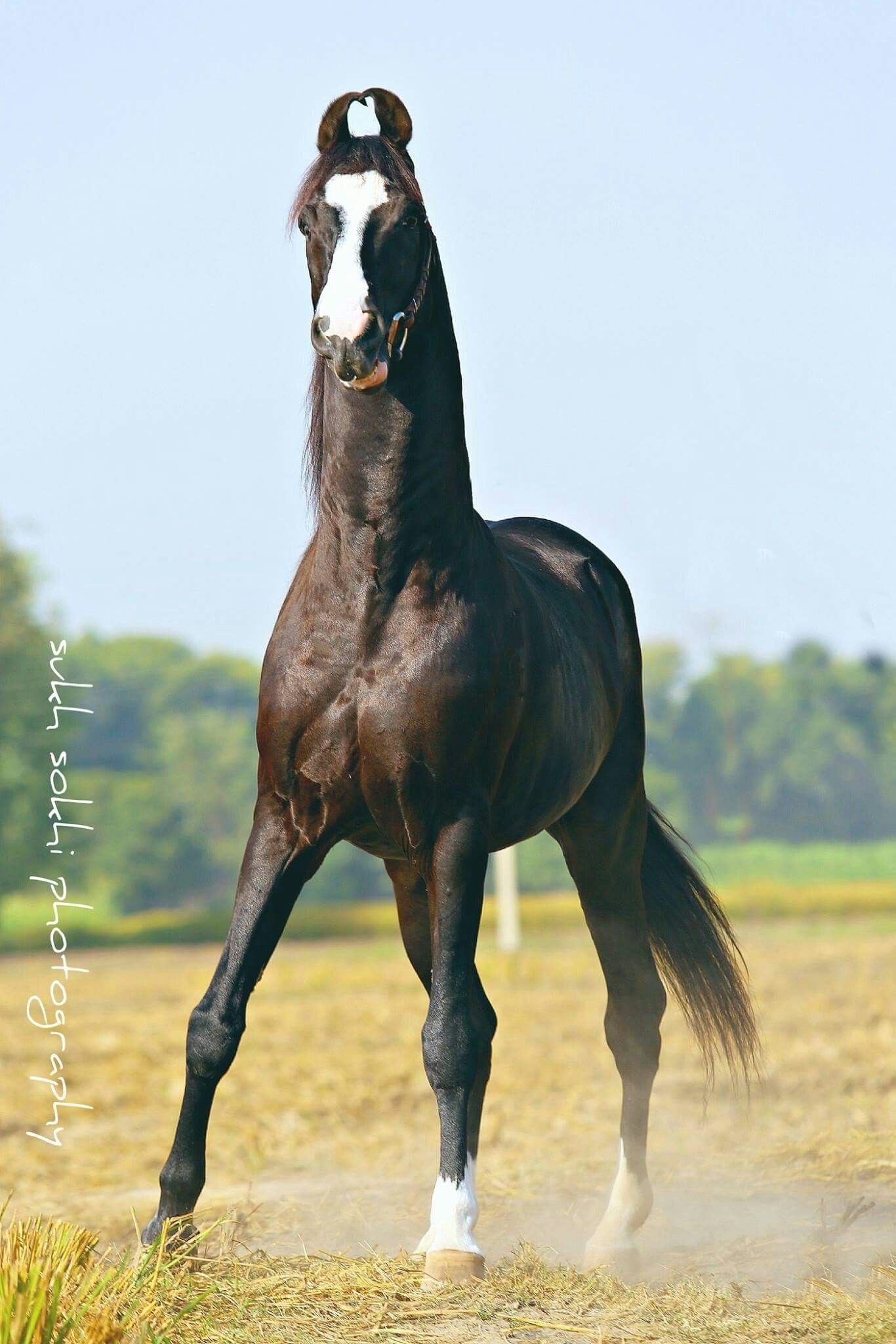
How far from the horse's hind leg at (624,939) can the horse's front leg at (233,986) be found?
4.84ft

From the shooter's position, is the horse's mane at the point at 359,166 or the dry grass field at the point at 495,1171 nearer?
the dry grass field at the point at 495,1171

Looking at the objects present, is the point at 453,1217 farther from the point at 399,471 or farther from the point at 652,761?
the point at 652,761

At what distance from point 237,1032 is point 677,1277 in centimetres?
165

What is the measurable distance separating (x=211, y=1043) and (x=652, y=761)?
26.2 m

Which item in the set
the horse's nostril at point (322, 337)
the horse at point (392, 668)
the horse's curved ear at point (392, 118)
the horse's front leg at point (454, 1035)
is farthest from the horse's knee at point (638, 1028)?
the horse's curved ear at point (392, 118)

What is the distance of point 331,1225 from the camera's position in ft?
19.7

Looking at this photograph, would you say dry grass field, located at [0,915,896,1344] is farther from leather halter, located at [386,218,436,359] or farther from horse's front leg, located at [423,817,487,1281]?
leather halter, located at [386,218,436,359]

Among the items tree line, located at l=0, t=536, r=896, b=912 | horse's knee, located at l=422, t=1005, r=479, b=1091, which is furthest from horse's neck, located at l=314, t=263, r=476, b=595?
tree line, located at l=0, t=536, r=896, b=912

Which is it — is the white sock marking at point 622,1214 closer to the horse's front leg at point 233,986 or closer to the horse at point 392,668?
the horse at point 392,668

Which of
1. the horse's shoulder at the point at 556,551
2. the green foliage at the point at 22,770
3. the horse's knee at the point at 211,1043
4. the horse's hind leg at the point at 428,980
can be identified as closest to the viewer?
the horse's knee at the point at 211,1043

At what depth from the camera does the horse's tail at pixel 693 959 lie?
584cm

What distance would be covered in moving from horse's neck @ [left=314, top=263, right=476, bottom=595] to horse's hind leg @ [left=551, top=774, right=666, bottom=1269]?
1.53 m

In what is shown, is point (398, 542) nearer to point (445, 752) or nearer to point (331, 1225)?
point (445, 752)

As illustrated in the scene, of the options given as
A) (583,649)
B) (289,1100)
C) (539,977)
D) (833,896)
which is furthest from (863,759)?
(583,649)
